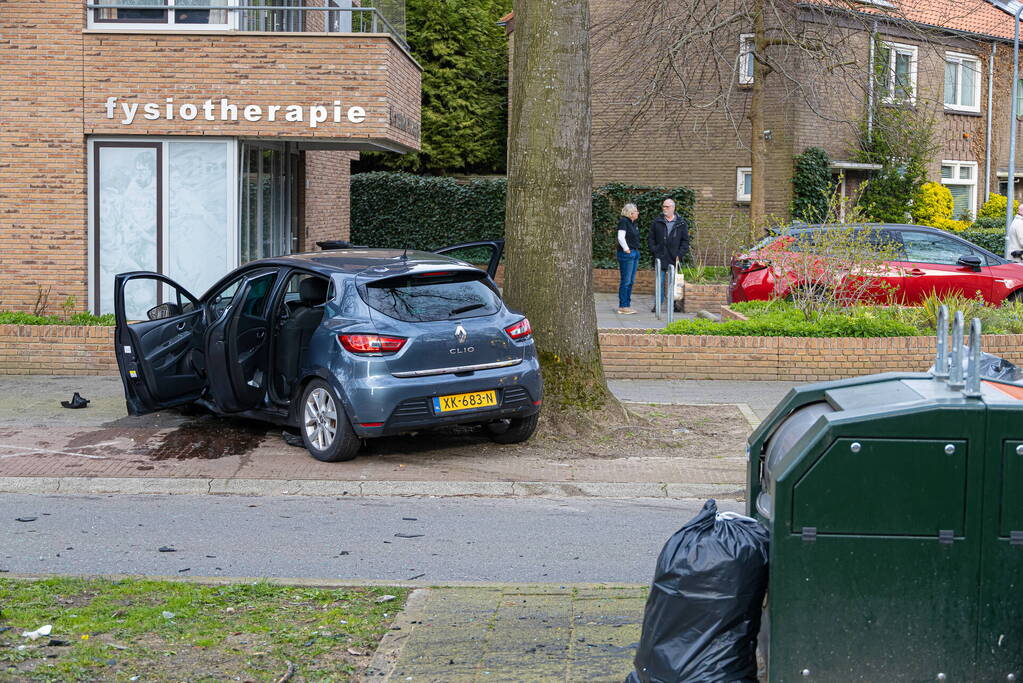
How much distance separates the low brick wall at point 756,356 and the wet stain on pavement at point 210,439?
4352 millimetres

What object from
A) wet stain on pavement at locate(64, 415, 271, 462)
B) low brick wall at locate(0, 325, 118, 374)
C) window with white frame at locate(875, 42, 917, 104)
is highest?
window with white frame at locate(875, 42, 917, 104)

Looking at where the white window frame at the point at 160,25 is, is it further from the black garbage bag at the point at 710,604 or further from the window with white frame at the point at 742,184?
the window with white frame at the point at 742,184

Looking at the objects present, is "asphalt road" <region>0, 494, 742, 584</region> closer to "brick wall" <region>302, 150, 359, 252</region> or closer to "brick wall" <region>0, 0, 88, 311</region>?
"brick wall" <region>0, 0, 88, 311</region>

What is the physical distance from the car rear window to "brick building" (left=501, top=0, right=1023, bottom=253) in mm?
15783

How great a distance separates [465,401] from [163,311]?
3.16 m

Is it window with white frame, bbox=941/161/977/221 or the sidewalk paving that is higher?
window with white frame, bbox=941/161/977/221

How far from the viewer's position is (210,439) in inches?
411

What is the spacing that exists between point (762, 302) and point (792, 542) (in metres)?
12.6

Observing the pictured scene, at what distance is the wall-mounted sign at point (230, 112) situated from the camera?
51.7 feet

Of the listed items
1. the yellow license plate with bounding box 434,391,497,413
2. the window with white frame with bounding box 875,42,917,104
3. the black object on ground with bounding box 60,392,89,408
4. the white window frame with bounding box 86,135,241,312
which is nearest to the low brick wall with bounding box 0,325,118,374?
the black object on ground with bounding box 60,392,89,408

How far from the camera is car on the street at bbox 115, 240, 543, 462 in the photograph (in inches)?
362

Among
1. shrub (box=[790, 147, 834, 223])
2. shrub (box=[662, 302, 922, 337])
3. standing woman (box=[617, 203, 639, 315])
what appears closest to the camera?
shrub (box=[662, 302, 922, 337])

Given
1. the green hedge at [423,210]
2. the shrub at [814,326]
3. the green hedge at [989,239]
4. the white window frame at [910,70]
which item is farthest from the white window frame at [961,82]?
the shrub at [814,326]

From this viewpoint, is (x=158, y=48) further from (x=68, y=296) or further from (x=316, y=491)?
(x=316, y=491)
